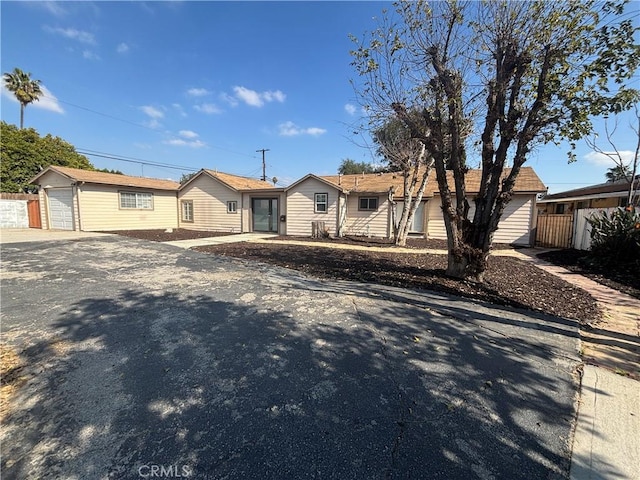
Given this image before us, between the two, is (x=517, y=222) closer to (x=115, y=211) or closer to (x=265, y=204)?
(x=265, y=204)

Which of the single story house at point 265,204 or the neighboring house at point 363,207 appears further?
the neighboring house at point 363,207

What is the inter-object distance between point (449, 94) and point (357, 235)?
10.9m

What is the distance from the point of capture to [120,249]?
397 inches

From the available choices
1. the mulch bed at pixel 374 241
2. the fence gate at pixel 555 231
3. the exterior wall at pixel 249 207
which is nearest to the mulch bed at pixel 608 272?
the fence gate at pixel 555 231

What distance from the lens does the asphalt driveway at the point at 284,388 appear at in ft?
6.06

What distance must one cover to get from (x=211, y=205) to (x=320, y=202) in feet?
25.6

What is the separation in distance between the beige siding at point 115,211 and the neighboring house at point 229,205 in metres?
1.32

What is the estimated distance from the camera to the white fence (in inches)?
400

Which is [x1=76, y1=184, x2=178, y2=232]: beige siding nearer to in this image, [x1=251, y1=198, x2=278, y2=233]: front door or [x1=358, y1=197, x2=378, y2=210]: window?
[x1=251, y1=198, x2=278, y2=233]: front door

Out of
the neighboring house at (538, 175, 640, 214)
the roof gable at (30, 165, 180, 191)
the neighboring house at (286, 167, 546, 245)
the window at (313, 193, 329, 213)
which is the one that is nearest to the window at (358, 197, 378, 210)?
the neighboring house at (286, 167, 546, 245)

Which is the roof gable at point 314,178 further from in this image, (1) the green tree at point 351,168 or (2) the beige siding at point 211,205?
(1) the green tree at point 351,168

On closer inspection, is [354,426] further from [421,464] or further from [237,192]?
[237,192]

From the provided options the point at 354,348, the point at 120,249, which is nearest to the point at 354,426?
the point at 354,348

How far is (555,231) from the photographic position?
12.6 meters
